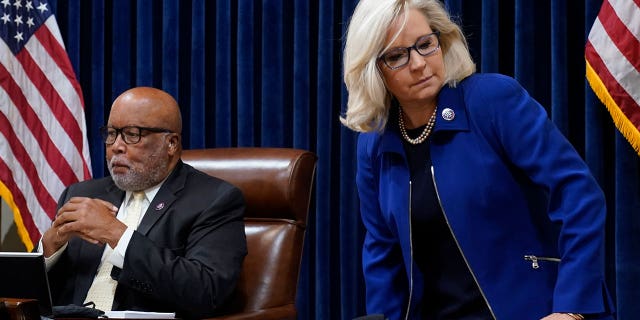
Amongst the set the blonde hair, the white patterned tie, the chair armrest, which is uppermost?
the blonde hair

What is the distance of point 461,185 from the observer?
A: 1.99 meters

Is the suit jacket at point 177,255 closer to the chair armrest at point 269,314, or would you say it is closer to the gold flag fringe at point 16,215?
the chair armrest at point 269,314

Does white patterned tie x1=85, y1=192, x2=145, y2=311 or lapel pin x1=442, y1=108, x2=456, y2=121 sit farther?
white patterned tie x1=85, y1=192, x2=145, y2=311

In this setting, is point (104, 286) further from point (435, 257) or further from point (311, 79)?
point (311, 79)

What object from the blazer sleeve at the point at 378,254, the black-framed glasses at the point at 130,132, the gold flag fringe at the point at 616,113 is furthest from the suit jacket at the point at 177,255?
the gold flag fringe at the point at 616,113

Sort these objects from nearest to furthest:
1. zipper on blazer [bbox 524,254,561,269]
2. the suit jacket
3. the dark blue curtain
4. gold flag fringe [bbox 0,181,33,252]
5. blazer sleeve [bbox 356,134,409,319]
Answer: zipper on blazer [bbox 524,254,561,269], blazer sleeve [bbox 356,134,409,319], the suit jacket, the dark blue curtain, gold flag fringe [bbox 0,181,33,252]

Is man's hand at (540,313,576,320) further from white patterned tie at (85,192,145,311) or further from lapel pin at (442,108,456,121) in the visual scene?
white patterned tie at (85,192,145,311)

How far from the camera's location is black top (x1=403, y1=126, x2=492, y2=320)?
6.59ft

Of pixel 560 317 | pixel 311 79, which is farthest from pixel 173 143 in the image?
pixel 560 317

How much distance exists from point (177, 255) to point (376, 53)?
1.10m

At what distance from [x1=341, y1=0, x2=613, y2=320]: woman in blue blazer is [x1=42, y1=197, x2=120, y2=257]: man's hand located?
2.92 ft

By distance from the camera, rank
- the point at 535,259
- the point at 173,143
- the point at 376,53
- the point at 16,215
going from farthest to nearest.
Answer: the point at 16,215
the point at 173,143
the point at 376,53
the point at 535,259

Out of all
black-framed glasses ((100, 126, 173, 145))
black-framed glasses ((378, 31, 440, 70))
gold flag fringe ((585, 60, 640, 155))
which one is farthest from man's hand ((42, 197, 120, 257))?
gold flag fringe ((585, 60, 640, 155))

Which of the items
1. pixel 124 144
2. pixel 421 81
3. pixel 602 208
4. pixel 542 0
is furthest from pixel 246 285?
pixel 542 0
